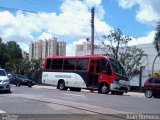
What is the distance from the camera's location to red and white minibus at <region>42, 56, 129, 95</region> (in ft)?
106

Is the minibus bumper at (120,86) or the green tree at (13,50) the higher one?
the green tree at (13,50)

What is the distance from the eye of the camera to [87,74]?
33906 mm

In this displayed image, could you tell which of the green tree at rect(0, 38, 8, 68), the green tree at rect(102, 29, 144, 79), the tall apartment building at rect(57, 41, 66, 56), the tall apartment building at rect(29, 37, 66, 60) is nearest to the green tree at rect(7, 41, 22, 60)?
the green tree at rect(0, 38, 8, 68)

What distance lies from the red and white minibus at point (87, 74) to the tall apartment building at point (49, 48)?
44.2m

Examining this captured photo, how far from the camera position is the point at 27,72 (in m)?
67.9

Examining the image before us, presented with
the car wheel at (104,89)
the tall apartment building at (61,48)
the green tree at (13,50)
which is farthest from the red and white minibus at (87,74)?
the green tree at (13,50)

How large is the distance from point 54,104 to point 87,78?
15.1m

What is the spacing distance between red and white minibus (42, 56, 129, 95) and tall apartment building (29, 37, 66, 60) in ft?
145

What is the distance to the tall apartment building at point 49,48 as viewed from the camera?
277 ft

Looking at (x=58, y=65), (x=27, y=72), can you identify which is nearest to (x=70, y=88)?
(x=58, y=65)

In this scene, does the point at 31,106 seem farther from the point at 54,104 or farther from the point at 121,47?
the point at 121,47

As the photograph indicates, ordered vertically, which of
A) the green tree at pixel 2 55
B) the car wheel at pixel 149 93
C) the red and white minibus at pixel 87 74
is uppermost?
the green tree at pixel 2 55

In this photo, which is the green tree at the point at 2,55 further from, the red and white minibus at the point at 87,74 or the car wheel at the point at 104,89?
the car wheel at the point at 104,89

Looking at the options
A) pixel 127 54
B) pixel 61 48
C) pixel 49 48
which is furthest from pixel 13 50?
pixel 127 54
